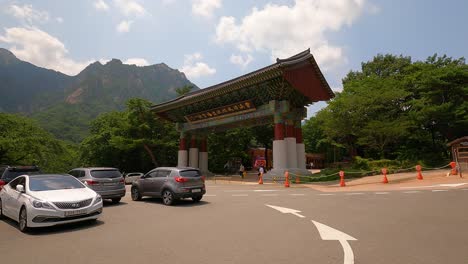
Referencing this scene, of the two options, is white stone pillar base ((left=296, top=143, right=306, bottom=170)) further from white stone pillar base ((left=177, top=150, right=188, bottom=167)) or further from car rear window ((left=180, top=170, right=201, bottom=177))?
car rear window ((left=180, top=170, right=201, bottom=177))

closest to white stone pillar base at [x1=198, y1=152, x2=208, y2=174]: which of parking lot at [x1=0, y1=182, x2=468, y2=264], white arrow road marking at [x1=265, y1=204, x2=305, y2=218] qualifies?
white arrow road marking at [x1=265, y1=204, x2=305, y2=218]

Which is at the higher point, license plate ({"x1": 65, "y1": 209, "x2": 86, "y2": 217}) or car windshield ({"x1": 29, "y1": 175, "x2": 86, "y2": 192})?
car windshield ({"x1": 29, "y1": 175, "x2": 86, "y2": 192})

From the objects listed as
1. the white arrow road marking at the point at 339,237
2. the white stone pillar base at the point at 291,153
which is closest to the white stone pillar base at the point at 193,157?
the white stone pillar base at the point at 291,153

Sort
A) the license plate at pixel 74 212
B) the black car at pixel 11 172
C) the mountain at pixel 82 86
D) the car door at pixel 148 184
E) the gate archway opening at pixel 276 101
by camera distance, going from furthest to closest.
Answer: the mountain at pixel 82 86 < the gate archway opening at pixel 276 101 < the car door at pixel 148 184 < the black car at pixel 11 172 < the license plate at pixel 74 212

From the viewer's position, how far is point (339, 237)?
20.9 ft

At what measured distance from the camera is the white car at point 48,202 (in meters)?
7.48

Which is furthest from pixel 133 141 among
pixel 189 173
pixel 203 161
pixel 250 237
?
pixel 250 237

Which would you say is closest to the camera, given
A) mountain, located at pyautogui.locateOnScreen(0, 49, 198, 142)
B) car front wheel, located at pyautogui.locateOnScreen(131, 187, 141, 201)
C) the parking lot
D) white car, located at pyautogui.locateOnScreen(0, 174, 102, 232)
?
the parking lot

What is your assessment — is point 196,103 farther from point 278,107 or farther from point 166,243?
point 166,243

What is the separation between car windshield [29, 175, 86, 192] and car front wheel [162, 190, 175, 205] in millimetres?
3902

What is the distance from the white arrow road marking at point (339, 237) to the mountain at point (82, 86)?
95.8m

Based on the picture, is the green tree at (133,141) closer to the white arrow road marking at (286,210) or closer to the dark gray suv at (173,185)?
the dark gray suv at (173,185)

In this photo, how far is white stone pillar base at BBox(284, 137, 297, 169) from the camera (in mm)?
26703

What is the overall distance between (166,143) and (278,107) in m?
19.6
